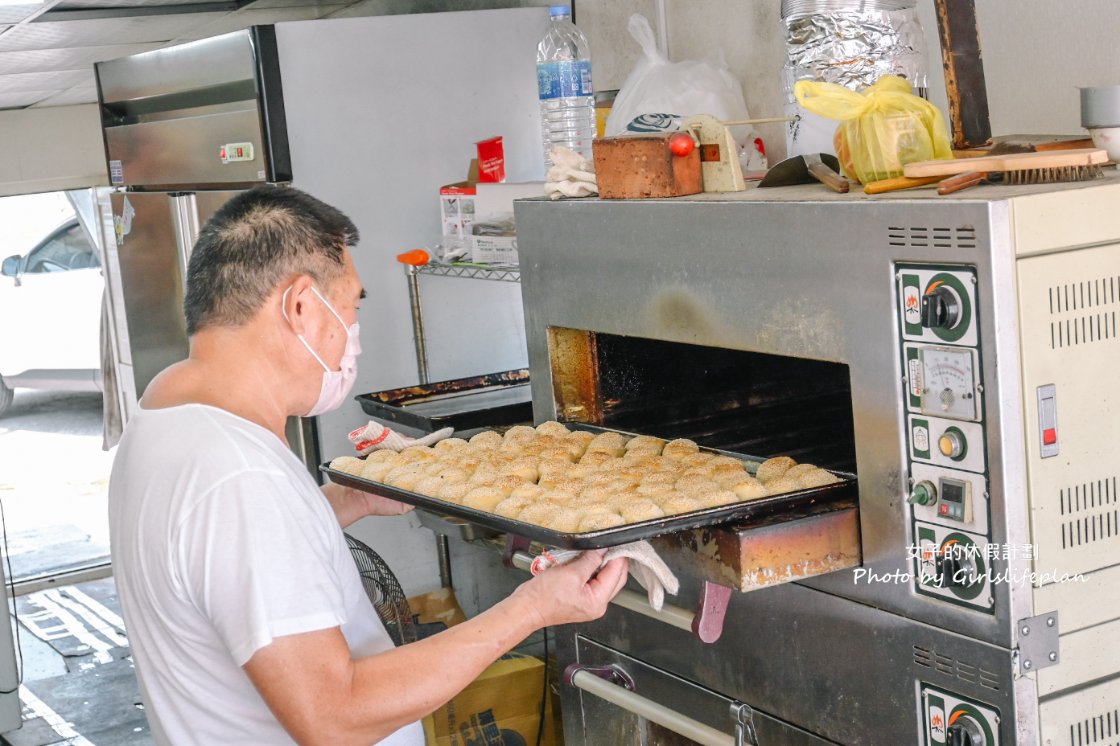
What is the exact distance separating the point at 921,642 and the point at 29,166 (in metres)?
6.41

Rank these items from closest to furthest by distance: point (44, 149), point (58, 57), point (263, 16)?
point (263, 16) < point (58, 57) < point (44, 149)

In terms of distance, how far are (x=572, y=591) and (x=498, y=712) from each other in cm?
168

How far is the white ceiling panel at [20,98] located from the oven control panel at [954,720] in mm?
5971

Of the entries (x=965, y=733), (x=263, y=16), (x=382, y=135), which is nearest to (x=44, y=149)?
(x=263, y=16)

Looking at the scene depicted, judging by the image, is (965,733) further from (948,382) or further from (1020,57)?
(1020,57)

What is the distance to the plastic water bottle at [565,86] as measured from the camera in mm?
2912

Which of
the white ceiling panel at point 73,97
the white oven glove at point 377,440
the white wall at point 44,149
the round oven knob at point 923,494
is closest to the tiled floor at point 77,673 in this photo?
the white oven glove at point 377,440

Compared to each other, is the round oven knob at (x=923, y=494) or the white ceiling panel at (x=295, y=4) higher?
the white ceiling panel at (x=295, y=4)

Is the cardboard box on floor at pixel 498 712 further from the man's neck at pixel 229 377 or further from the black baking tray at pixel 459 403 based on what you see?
the man's neck at pixel 229 377

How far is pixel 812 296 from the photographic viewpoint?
1.59 m

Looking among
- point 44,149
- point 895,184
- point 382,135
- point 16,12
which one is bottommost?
point 895,184

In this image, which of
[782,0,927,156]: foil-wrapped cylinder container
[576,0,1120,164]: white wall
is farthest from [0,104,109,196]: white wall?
[782,0,927,156]: foil-wrapped cylinder container

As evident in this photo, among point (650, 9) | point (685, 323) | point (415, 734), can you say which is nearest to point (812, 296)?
point (685, 323)

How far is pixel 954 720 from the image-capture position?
1507 millimetres
